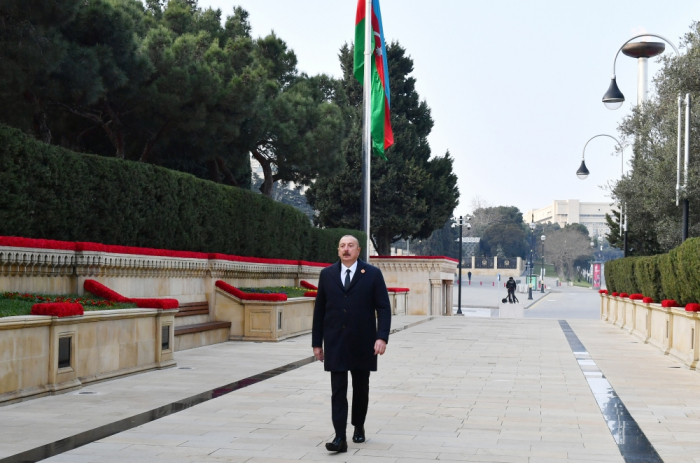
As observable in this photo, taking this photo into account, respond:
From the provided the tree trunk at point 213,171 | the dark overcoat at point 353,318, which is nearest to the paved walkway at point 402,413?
the dark overcoat at point 353,318

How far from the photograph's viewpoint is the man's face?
736 centimetres

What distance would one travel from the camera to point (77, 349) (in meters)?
10.8

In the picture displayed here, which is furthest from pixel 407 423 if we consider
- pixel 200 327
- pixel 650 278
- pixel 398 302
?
pixel 398 302

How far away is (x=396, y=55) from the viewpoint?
52.2 meters

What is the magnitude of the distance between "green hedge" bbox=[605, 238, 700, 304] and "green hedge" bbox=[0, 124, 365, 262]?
10972 mm

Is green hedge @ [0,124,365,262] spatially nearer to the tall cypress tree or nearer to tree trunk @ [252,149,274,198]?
tree trunk @ [252,149,274,198]

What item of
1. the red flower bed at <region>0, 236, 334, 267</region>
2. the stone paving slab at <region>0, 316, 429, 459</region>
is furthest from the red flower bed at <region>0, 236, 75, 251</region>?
the stone paving slab at <region>0, 316, 429, 459</region>

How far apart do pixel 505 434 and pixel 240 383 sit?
4709mm

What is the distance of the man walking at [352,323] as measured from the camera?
730cm

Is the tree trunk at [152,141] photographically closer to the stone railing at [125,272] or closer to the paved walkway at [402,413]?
the stone railing at [125,272]

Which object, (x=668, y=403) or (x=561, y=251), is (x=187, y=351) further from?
(x=561, y=251)

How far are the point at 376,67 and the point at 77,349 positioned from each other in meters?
19.7

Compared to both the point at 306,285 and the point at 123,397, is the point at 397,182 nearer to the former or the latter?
the point at 306,285

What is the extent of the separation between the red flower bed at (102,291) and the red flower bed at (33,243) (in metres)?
0.68
